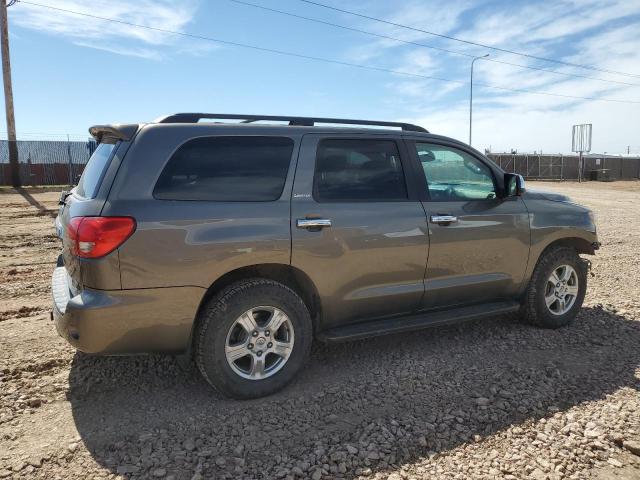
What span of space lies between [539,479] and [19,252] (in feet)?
28.8

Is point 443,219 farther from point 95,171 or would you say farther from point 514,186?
point 95,171

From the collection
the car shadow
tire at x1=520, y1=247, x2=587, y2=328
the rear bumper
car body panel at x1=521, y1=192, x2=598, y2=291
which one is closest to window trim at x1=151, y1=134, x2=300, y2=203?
the rear bumper

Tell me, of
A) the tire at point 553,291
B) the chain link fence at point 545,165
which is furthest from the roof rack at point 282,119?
the chain link fence at point 545,165

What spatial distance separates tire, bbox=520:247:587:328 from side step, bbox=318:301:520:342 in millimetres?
308

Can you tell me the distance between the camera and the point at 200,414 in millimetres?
3338

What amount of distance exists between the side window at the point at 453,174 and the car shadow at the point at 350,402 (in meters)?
1.34

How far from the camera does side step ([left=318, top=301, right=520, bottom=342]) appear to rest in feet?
12.5

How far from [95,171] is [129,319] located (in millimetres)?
1120

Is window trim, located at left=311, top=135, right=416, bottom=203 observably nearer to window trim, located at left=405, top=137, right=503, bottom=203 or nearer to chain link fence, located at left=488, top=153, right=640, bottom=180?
window trim, located at left=405, top=137, right=503, bottom=203

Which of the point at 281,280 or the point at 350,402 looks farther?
the point at 281,280

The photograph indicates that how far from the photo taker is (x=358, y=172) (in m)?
4.00

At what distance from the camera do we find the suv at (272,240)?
315 centimetres

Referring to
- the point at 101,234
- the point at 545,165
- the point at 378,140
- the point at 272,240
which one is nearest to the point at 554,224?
the point at 378,140

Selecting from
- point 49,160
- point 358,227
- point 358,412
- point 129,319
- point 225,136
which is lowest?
point 358,412
